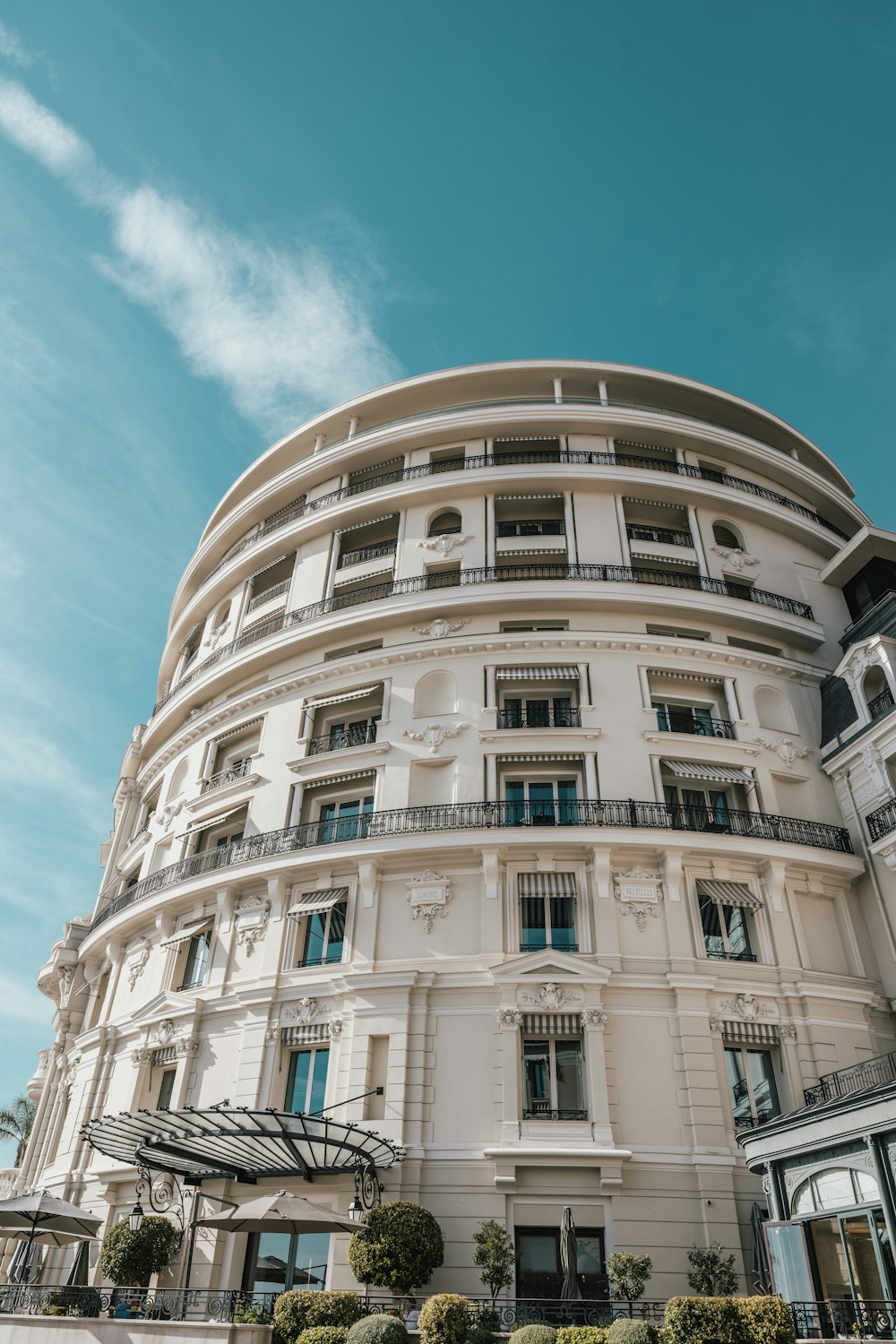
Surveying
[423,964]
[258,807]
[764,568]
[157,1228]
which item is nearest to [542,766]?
[423,964]

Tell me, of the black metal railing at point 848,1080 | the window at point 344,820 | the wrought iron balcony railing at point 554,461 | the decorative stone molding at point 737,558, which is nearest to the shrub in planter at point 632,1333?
the black metal railing at point 848,1080

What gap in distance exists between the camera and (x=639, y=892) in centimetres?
2448

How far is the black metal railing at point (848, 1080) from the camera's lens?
20609mm

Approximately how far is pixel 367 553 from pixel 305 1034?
17187 millimetres

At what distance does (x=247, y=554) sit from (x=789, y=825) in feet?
75.0

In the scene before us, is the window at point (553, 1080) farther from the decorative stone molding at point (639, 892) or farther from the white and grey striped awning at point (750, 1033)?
the white and grey striped awning at point (750, 1033)

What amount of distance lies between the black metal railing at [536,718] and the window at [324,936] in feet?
23.6

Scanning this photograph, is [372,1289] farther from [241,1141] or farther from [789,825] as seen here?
[789,825]

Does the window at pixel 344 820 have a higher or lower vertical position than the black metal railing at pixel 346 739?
lower

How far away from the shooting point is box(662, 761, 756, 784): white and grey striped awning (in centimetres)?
2666

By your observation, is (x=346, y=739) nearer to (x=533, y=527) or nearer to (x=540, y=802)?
(x=540, y=802)

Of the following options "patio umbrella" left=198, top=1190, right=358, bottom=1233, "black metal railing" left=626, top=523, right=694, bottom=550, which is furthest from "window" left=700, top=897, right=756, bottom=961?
"black metal railing" left=626, top=523, right=694, bottom=550

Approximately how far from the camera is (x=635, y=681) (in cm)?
2845

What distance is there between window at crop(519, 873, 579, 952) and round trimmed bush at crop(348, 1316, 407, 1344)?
386 inches
